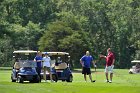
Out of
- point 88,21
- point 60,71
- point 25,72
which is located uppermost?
point 88,21

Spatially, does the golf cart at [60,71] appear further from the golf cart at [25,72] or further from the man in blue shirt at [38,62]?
the golf cart at [25,72]

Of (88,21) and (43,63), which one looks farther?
(88,21)

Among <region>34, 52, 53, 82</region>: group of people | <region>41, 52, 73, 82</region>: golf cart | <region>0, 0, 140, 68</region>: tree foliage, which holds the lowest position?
<region>41, 52, 73, 82</region>: golf cart

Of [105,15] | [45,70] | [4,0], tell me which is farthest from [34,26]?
[45,70]

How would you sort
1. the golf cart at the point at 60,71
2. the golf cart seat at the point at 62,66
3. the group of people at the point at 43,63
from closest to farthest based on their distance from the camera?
the group of people at the point at 43,63 → the golf cart at the point at 60,71 → the golf cart seat at the point at 62,66

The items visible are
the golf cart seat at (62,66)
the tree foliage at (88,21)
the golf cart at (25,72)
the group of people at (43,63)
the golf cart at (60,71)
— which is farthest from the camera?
the tree foliage at (88,21)

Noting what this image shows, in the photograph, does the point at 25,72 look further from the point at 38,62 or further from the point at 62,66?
the point at 62,66

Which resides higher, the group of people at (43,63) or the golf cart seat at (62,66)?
the group of people at (43,63)

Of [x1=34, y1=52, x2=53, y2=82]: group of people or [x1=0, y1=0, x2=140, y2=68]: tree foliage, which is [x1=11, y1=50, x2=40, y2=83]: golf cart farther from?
[x1=0, y1=0, x2=140, y2=68]: tree foliage

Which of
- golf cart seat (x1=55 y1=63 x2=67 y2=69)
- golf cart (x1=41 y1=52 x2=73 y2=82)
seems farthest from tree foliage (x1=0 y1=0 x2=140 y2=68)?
golf cart seat (x1=55 y1=63 x2=67 y2=69)

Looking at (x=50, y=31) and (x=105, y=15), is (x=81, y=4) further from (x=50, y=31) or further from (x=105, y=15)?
(x=50, y=31)

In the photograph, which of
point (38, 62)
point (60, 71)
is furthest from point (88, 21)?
point (38, 62)

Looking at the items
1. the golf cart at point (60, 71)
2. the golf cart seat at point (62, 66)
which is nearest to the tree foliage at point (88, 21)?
the golf cart at point (60, 71)

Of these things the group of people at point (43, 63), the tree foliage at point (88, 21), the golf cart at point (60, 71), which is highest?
the tree foliage at point (88, 21)
